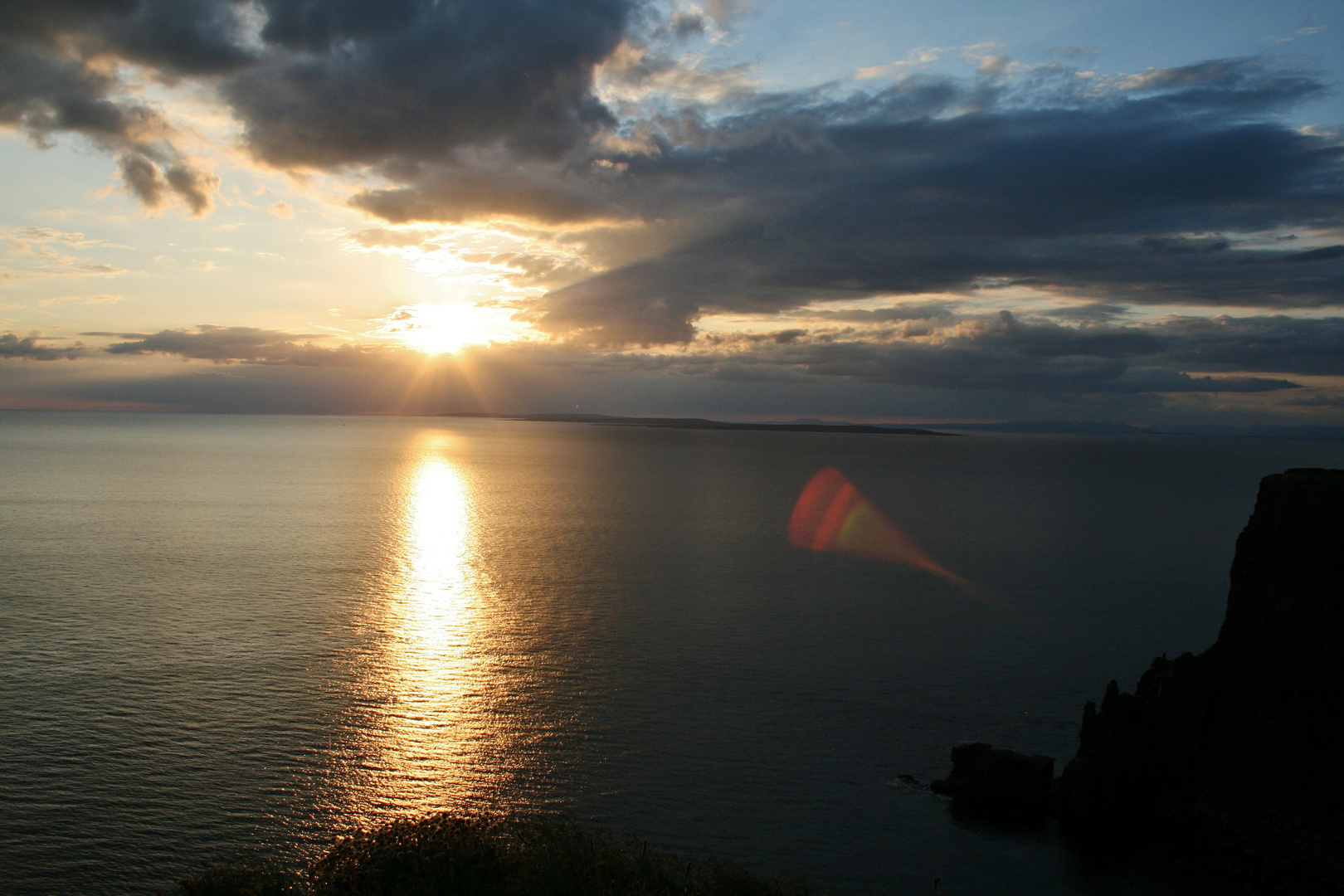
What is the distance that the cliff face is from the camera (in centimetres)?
3155

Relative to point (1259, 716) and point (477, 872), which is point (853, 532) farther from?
point (477, 872)

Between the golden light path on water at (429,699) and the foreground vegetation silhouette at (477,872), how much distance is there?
15.9 ft

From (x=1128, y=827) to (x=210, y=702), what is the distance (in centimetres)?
4441

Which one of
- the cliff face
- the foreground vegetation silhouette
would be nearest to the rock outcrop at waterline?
the cliff face

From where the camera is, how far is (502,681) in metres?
47.6

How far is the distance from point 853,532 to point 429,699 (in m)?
80.2

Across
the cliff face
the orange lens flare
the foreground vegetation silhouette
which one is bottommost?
the foreground vegetation silhouette

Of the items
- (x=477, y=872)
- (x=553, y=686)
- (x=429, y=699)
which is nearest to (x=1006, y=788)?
(x=477, y=872)

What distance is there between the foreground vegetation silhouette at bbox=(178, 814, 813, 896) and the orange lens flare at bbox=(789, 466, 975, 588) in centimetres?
5755

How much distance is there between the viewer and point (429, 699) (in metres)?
44.9

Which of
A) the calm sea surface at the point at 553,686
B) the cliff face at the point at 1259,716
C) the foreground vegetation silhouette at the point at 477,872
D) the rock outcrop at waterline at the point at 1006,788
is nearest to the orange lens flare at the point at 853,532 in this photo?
the calm sea surface at the point at 553,686

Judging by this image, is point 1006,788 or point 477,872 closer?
point 477,872

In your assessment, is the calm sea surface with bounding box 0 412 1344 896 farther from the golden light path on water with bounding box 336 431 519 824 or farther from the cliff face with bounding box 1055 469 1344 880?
the cliff face with bounding box 1055 469 1344 880

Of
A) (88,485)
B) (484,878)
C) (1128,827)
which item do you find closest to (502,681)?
(484,878)
